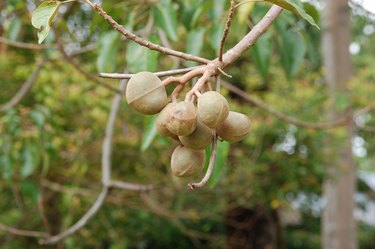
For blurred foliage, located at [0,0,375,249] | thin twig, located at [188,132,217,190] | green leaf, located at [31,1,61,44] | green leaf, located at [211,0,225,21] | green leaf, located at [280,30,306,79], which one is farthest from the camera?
blurred foliage, located at [0,0,375,249]

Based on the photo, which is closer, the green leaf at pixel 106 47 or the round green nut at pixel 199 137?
the round green nut at pixel 199 137

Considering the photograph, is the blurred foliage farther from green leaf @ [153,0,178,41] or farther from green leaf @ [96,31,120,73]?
green leaf @ [153,0,178,41]

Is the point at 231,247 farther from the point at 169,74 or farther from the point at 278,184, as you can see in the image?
the point at 169,74

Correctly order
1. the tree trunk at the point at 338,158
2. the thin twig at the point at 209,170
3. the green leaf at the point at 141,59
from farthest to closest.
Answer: the tree trunk at the point at 338,158 → the green leaf at the point at 141,59 → the thin twig at the point at 209,170

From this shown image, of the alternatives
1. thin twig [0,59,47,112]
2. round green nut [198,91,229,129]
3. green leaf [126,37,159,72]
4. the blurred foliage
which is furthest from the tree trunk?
round green nut [198,91,229,129]

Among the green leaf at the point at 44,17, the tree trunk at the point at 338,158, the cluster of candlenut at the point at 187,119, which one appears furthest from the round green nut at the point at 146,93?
Answer: the tree trunk at the point at 338,158

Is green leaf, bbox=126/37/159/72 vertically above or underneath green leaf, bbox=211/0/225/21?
underneath

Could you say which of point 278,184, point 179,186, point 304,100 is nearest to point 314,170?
point 278,184

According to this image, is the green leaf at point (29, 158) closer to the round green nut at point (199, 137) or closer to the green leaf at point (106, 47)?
the green leaf at point (106, 47)
